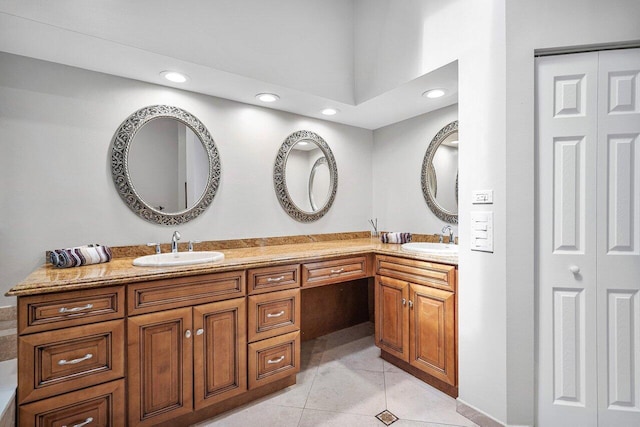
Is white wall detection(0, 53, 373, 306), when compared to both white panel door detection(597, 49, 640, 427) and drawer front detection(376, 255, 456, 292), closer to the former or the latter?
drawer front detection(376, 255, 456, 292)

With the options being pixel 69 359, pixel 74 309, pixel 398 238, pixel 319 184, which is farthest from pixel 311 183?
pixel 69 359

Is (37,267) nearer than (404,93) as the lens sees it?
Yes

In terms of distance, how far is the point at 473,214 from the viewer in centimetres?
172

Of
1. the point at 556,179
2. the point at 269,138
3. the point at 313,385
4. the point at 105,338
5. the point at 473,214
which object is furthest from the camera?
the point at 269,138

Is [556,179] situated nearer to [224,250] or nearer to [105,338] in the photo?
[224,250]

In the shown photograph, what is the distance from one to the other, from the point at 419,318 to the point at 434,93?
1.76 m

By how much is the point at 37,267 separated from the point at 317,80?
2295 mm

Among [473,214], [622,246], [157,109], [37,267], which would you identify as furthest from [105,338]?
[622,246]

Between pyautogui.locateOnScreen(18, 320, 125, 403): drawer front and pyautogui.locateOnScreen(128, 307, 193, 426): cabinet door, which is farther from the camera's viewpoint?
pyautogui.locateOnScreen(128, 307, 193, 426): cabinet door

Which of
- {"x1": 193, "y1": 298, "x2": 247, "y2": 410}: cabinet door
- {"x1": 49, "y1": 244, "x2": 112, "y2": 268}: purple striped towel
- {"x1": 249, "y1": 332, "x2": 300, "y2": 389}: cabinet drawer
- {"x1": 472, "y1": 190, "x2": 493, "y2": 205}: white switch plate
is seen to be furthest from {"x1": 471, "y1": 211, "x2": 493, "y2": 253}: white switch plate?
{"x1": 49, "y1": 244, "x2": 112, "y2": 268}: purple striped towel

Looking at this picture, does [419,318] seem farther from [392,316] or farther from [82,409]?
[82,409]

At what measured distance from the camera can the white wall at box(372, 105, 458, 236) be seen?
→ 2.76 meters

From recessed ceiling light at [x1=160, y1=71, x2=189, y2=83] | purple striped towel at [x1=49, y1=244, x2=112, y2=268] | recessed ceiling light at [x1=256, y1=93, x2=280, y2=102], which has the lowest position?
purple striped towel at [x1=49, y1=244, x2=112, y2=268]

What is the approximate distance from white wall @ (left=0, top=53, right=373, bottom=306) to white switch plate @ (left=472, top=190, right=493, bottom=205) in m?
1.73
